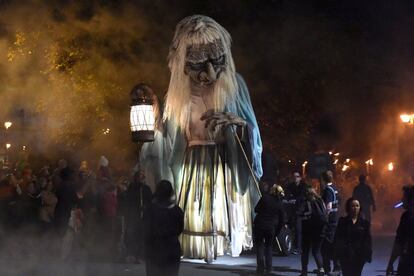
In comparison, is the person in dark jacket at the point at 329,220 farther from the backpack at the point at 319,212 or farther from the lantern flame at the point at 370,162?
the lantern flame at the point at 370,162

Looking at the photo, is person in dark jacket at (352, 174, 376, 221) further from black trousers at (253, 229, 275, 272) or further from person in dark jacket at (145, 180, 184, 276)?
person in dark jacket at (145, 180, 184, 276)

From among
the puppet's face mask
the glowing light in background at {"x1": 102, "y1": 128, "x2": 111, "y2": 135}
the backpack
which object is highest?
the puppet's face mask

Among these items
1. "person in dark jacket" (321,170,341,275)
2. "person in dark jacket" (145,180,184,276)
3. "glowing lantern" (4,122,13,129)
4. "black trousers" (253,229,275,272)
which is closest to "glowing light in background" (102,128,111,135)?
"glowing lantern" (4,122,13,129)

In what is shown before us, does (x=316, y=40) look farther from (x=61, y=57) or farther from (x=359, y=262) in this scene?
(x=359, y=262)

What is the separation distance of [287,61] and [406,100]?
22.8 m

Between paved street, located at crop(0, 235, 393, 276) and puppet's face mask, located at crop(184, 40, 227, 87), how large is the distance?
3.51 metres

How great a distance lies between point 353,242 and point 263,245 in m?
3.72

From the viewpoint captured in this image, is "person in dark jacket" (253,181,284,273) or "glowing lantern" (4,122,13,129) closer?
"glowing lantern" (4,122,13,129)

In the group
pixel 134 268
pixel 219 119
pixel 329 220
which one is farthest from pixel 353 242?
pixel 134 268

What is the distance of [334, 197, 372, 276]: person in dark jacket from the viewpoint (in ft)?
32.1

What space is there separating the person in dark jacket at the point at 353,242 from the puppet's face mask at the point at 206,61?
5227mm

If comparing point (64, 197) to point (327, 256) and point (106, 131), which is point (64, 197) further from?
point (106, 131)

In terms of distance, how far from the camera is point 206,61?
1438 cm

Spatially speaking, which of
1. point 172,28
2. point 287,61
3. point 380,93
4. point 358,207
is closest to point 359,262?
point 358,207
